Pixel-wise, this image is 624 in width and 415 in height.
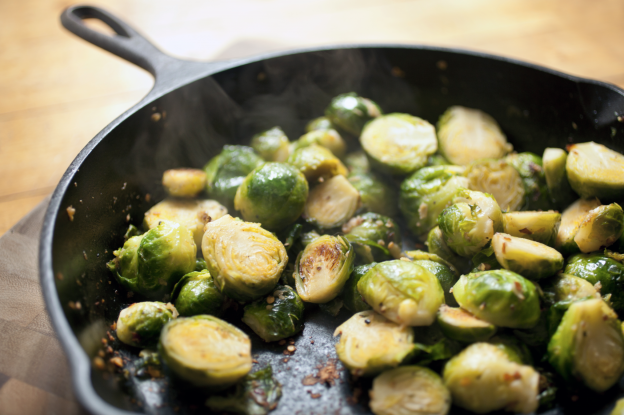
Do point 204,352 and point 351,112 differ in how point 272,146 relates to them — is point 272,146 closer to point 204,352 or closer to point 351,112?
point 351,112

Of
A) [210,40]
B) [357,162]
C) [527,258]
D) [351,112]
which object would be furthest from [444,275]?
[210,40]

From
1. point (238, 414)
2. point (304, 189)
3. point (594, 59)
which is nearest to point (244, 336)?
point (238, 414)

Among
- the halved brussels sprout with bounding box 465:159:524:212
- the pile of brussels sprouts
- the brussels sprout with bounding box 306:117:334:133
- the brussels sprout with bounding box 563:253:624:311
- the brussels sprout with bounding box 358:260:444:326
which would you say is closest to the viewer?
the pile of brussels sprouts

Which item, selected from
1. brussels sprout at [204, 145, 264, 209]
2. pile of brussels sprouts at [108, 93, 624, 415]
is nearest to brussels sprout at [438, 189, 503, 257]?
pile of brussels sprouts at [108, 93, 624, 415]

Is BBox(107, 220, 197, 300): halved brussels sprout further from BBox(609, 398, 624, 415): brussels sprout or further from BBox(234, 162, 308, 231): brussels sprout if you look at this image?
BBox(609, 398, 624, 415): brussels sprout

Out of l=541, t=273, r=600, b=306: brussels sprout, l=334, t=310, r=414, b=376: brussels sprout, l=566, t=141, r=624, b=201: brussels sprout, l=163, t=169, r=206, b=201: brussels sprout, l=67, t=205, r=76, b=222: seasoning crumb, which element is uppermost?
l=566, t=141, r=624, b=201: brussels sprout

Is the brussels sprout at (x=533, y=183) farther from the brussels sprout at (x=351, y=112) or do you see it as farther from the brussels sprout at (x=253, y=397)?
the brussels sprout at (x=253, y=397)

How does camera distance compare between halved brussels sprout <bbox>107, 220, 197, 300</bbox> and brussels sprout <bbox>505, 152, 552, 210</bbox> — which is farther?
brussels sprout <bbox>505, 152, 552, 210</bbox>
